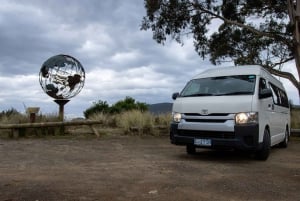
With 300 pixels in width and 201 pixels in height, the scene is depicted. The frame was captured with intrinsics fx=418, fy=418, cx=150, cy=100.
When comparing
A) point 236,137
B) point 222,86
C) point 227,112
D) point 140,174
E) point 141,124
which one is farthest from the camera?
point 141,124

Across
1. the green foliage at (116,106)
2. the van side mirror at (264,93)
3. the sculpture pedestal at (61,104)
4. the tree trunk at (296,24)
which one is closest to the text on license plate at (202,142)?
the van side mirror at (264,93)

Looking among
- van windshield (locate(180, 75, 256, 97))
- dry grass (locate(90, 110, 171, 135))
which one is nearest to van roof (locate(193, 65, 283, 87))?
van windshield (locate(180, 75, 256, 97))

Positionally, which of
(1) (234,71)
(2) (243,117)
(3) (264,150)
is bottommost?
(3) (264,150)

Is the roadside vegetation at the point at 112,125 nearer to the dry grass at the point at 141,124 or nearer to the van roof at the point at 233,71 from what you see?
the dry grass at the point at 141,124

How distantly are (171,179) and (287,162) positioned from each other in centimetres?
385

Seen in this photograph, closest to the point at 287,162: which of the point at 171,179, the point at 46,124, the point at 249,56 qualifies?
the point at 171,179

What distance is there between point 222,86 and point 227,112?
1.12 metres

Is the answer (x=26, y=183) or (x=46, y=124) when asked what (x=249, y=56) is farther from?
(x=26, y=183)

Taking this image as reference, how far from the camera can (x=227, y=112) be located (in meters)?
8.79

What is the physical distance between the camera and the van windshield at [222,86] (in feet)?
30.9

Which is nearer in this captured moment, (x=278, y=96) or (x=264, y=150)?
(x=264, y=150)

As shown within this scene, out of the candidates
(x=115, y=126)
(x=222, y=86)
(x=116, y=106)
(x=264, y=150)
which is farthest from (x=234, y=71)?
(x=116, y=106)

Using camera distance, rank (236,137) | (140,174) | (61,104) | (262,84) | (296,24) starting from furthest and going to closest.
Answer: (296,24), (61,104), (262,84), (236,137), (140,174)

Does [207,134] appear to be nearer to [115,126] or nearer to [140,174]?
[140,174]
